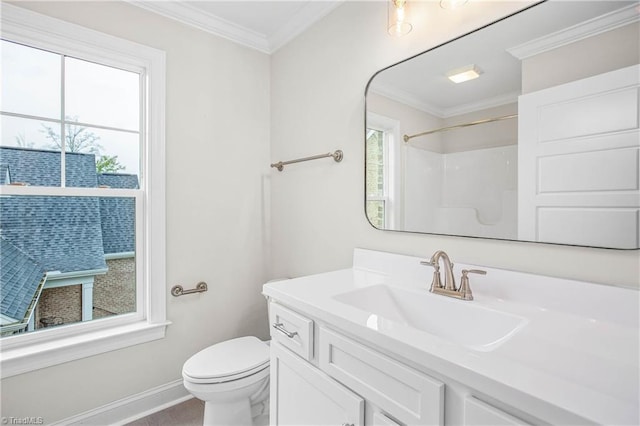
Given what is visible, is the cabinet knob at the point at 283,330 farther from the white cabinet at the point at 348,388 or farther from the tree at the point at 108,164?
the tree at the point at 108,164

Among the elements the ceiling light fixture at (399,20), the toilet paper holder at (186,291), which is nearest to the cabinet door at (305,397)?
the toilet paper holder at (186,291)

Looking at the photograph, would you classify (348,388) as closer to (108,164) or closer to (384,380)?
(384,380)

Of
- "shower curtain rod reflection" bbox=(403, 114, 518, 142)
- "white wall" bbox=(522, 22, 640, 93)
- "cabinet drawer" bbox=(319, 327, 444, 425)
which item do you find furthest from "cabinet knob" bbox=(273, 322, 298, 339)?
"white wall" bbox=(522, 22, 640, 93)

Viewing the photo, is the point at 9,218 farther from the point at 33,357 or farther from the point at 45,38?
the point at 45,38

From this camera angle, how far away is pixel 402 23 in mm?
1332

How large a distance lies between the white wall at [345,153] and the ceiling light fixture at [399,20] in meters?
0.04

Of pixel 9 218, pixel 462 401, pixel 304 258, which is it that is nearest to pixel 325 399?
pixel 462 401

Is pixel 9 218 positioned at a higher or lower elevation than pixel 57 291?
higher

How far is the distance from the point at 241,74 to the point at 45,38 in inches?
40.1

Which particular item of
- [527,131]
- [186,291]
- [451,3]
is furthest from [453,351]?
[186,291]

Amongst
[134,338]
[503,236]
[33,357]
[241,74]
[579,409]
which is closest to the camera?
[579,409]

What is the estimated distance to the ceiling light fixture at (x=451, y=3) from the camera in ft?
3.96

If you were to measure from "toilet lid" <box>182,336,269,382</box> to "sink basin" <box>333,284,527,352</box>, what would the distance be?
718 millimetres

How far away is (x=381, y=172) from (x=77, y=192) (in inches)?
61.9
